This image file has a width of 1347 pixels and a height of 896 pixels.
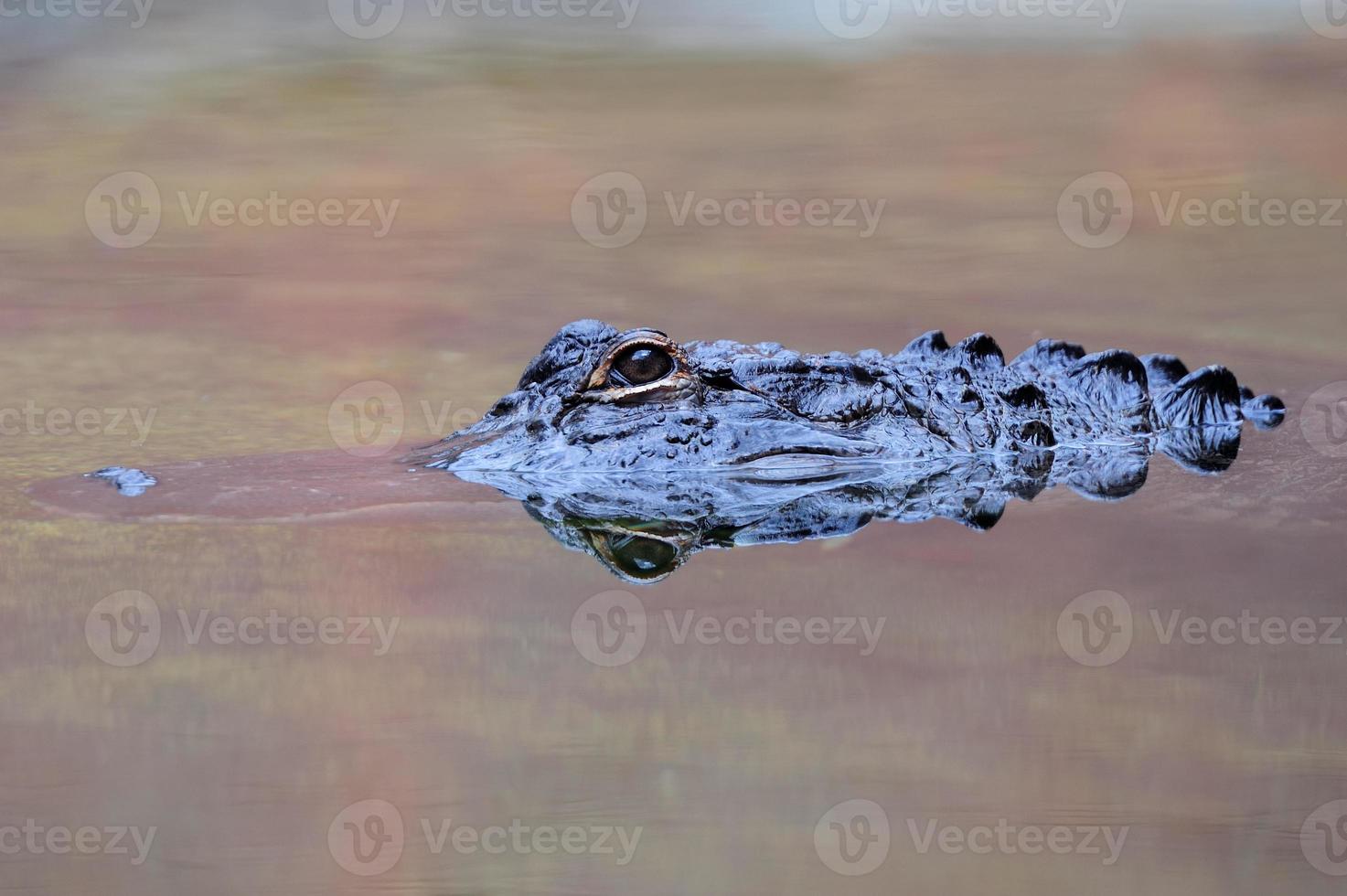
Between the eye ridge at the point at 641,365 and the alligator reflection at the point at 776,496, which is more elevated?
the eye ridge at the point at 641,365

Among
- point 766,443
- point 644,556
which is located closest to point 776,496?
point 766,443

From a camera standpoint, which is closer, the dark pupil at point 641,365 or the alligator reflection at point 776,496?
the alligator reflection at point 776,496

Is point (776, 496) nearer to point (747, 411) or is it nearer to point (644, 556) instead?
point (747, 411)

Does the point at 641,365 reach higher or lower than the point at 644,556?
higher

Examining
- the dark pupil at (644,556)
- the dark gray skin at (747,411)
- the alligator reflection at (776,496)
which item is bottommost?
the dark pupil at (644,556)

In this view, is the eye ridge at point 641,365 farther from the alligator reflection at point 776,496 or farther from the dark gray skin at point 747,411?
the alligator reflection at point 776,496

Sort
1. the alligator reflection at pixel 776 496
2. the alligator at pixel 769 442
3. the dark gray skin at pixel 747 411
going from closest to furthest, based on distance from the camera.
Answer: the alligator reflection at pixel 776 496 → the alligator at pixel 769 442 → the dark gray skin at pixel 747 411

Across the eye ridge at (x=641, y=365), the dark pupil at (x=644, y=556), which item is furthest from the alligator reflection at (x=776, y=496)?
the eye ridge at (x=641, y=365)
